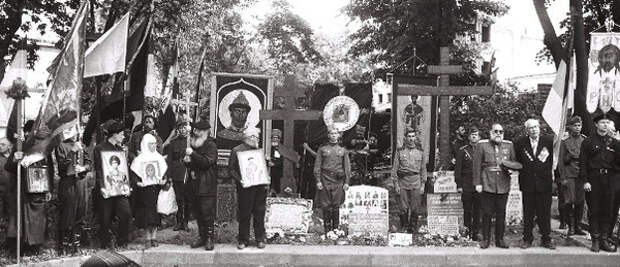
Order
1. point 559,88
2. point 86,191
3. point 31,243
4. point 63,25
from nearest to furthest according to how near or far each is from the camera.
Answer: point 31,243
point 86,191
point 559,88
point 63,25

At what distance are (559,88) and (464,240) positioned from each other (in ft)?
9.66

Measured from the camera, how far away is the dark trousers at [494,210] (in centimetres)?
1051

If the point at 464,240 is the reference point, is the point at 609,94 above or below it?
above

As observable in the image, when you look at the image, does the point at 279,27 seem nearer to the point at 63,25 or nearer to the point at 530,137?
the point at 63,25

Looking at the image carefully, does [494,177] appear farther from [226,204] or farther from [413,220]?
[226,204]

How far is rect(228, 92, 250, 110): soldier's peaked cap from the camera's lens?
14500mm

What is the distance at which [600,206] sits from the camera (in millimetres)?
10266

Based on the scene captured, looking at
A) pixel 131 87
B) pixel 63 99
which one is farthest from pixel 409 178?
pixel 63 99

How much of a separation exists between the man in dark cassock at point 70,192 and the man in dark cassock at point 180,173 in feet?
7.59

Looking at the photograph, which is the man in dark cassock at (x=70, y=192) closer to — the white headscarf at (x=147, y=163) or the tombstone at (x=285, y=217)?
the white headscarf at (x=147, y=163)

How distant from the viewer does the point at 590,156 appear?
34.1 ft

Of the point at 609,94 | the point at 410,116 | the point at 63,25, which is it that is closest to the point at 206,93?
the point at 63,25

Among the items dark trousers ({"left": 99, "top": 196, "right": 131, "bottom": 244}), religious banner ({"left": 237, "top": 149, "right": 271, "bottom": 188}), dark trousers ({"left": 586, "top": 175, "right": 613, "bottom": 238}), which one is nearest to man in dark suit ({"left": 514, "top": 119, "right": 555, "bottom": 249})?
dark trousers ({"left": 586, "top": 175, "right": 613, "bottom": 238})

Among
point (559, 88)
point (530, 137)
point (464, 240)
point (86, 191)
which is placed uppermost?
point (559, 88)
